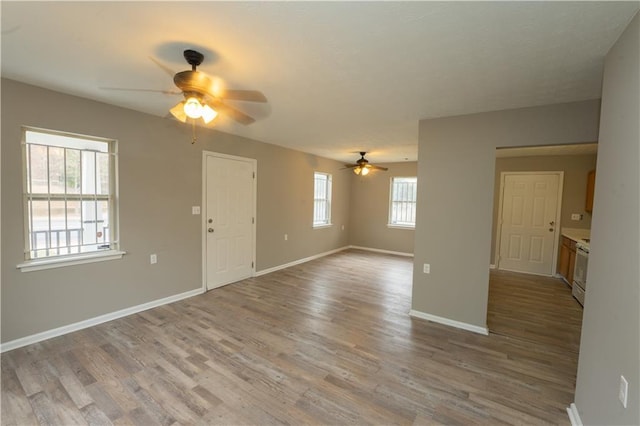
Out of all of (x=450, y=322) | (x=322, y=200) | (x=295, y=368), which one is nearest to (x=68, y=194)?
(x=295, y=368)

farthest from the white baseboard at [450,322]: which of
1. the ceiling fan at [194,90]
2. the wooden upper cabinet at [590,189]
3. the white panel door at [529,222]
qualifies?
the wooden upper cabinet at [590,189]

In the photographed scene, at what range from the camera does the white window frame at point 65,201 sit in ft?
8.63

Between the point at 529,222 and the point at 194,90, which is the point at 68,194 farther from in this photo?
the point at 529,222

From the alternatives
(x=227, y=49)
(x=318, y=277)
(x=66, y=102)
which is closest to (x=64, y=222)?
(x=66, y=102)

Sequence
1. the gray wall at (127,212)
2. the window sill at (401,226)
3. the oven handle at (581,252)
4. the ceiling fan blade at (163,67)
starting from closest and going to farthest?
1. the ceiling fan blade at (163,67)
2. the gray wall at (127,212)
3. the oven handle at (581,252)
4. the window sill at (401,226)

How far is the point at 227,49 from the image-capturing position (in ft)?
6.16

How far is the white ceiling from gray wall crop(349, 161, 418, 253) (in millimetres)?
4394

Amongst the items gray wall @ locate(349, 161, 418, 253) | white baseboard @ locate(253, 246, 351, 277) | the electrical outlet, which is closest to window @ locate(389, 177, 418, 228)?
gray wall @ locate(349, 161, 418, 253)

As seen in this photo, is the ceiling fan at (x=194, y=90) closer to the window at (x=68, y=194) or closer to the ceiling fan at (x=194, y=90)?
the ceiling fan at (x=194, y=90)

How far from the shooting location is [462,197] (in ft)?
10.5

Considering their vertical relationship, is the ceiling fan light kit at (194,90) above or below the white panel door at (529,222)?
above

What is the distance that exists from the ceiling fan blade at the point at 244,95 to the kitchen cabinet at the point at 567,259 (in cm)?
548

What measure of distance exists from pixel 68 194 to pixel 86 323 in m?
1.42

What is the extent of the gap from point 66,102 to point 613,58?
15.0 feet
